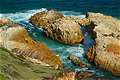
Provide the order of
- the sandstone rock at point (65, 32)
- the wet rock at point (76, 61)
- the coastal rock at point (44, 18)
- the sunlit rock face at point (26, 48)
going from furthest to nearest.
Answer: the coastal rock at point (44, 18)
the sandstone rock at point (65, 32)
the wet rock at point (76, 61)
the sunlit rock face at point (26, 48)

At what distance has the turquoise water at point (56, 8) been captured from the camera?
27.8m

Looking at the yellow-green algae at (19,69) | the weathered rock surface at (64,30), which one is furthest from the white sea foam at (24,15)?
the yellow-green algae at (19,69)

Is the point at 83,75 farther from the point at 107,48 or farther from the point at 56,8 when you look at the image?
the point at 56,8

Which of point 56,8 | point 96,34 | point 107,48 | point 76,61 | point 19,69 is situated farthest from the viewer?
point 56,8

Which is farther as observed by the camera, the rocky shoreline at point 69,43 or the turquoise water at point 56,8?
the turquoise water at point 56,8

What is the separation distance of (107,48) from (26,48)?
198 inches

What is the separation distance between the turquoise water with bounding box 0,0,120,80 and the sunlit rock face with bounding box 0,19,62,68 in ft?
7.32

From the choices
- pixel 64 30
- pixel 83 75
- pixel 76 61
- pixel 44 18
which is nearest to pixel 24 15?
pixel 44 18

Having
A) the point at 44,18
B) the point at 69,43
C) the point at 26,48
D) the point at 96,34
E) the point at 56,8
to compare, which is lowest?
the point at 69,43

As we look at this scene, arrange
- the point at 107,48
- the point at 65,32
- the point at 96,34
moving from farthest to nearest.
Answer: the point at 65,32
the point at 96,34
the point at 107,48

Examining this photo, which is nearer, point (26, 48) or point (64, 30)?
point (26, 48)

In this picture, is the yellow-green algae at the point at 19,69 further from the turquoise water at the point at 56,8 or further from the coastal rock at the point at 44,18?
the coastal rock at the point at 44,18

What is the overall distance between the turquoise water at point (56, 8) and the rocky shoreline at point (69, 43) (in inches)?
31.7

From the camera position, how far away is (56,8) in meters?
41.3
